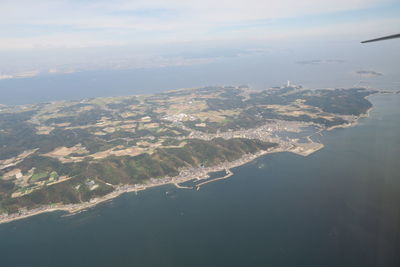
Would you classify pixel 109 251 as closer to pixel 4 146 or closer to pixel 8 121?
pixel 4 146

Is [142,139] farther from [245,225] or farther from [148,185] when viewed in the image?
[245,225]

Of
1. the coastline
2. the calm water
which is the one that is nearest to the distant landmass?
the coastline

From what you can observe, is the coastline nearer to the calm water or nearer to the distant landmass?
the distant landmass

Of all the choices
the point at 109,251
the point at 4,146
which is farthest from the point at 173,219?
the point at 4,146

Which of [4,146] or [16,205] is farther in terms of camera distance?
[4,146]

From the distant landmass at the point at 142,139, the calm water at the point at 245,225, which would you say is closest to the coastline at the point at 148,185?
the distant landmass at the point at 142,139

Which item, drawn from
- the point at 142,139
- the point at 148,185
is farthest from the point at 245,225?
the point at 142,139
